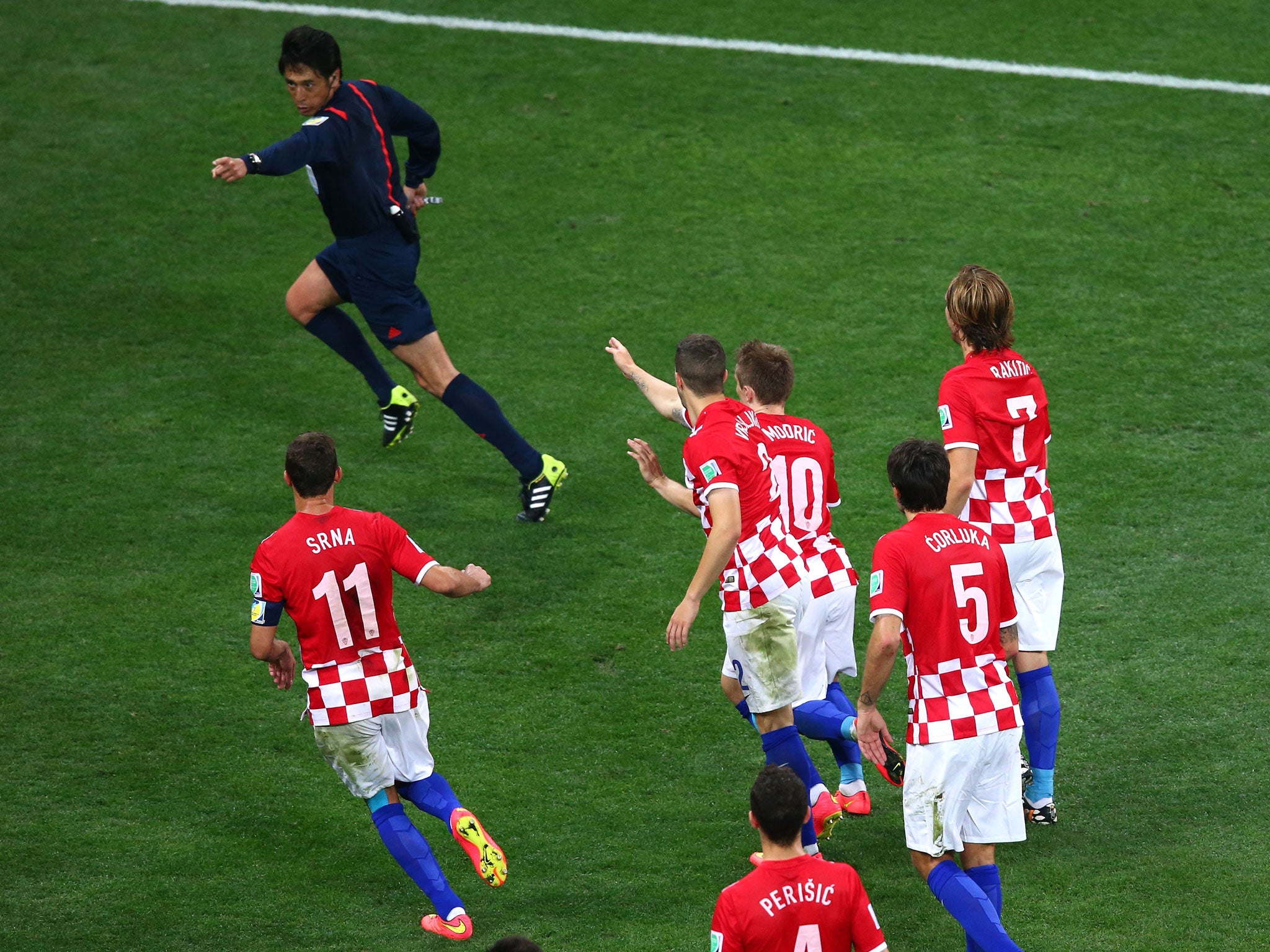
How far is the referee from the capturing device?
723 centimetres

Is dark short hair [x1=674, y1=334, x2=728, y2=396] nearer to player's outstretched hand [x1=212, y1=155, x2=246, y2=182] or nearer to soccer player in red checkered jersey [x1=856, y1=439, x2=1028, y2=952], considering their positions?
soccer player in red checkered jersey [x1=856, y1=439, x2=1028, y2=952]

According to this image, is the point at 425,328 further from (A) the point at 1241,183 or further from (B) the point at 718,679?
(A) the point at 1241,183

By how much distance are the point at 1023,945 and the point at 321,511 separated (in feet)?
8.96

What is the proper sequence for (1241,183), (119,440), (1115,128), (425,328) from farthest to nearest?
1. (1115,128)
2. (1241,183)
3. (119,440)
4. (425,328)

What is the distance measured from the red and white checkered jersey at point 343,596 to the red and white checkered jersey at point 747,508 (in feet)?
3.36

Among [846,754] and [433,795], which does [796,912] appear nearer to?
[433,795]

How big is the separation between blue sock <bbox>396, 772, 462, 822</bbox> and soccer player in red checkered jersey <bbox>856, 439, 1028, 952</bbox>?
1446mm

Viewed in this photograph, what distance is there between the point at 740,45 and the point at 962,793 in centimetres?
898

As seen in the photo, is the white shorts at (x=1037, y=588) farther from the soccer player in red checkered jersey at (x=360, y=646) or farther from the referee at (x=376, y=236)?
the referee at (x=376, y=236)

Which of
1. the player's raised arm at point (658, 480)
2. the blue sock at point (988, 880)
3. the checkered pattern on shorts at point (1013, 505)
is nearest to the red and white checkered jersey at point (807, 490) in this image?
the player's raised arm at point (658, 480)

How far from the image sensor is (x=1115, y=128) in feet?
35.5

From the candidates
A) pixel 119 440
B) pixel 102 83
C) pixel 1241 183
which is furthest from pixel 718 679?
pixel 102 83

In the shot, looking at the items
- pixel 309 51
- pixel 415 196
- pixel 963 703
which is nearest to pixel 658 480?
pixel 963 703

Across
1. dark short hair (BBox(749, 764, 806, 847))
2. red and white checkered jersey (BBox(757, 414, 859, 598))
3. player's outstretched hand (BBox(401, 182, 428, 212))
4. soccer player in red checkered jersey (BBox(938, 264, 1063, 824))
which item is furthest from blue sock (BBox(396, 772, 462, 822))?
player's outstretched hand (BBox(401, 182, 428, 212))
